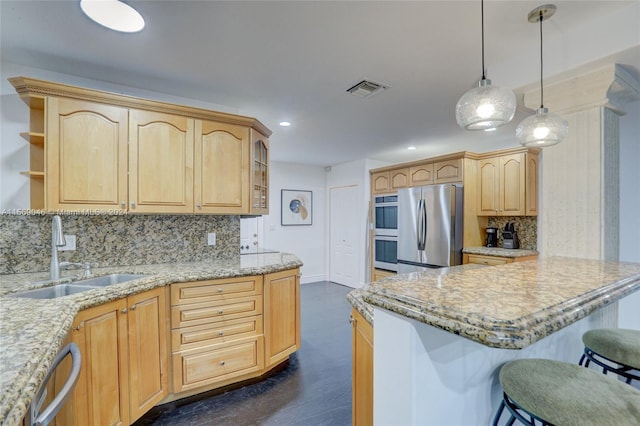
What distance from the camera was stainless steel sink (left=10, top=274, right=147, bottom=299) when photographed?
5.52 feet

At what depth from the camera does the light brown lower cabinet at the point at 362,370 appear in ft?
4.10

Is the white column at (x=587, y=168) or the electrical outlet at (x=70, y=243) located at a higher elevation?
the white column at (x=587, y=168)

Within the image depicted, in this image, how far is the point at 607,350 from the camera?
4.18 ft

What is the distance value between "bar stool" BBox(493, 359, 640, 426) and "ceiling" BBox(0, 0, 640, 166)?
171cm

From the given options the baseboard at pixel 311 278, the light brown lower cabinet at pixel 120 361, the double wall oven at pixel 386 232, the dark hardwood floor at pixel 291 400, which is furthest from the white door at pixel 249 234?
the light brown lower cabinet at pixel 120 361

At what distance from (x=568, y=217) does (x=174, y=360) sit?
2843 millimetres

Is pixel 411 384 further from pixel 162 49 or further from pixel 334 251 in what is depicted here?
pixel 334 251

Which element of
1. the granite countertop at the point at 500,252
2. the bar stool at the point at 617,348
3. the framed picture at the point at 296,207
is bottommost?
the bar stool at the point at 617,348

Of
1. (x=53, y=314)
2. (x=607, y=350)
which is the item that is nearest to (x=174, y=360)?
(x=53, y=314)

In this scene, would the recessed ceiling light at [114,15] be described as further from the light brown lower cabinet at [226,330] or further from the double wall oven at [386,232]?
the double wall oven at [386,232]

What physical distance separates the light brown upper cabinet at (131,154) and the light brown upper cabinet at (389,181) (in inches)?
107

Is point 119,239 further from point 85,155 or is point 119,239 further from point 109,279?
point 85,155

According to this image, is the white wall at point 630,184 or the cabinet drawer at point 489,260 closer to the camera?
the white wall at point 630,184

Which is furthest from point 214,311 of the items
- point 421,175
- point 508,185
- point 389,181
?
point 508,185
